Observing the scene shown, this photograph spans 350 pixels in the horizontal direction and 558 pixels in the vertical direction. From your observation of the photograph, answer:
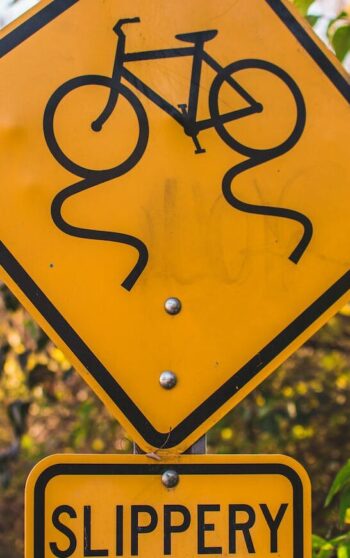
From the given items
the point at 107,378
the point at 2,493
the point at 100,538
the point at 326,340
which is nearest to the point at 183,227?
the point at 107,378

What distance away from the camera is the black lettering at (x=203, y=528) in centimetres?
150

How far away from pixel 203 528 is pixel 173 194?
23.3 inches

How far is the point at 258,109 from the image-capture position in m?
1.64

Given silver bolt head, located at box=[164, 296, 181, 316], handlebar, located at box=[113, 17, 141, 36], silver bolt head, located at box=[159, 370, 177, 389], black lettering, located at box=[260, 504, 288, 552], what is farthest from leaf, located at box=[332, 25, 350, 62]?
black lettering, located at box=[260, 504, 288, 552]

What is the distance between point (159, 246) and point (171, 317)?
131 millimetres

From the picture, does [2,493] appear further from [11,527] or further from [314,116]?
[314,116]

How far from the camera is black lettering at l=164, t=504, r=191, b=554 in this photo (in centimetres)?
149

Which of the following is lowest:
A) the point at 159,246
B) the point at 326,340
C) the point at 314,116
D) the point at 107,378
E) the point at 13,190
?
the point at 326,340

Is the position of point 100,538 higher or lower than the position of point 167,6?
lower

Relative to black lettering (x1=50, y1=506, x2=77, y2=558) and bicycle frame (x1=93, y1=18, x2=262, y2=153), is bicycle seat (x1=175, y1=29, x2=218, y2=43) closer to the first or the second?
bicycle frame (x1=93, y1=18, x2=262, y2=153)

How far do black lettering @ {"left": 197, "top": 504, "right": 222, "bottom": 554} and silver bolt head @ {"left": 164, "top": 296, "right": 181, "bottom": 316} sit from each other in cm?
34

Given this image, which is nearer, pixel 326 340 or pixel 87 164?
pixel 87 164

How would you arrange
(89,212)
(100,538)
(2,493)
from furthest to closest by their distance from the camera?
1. (2,493)
2. (89,212)
3. (100,538)

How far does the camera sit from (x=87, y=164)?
5.23ft
